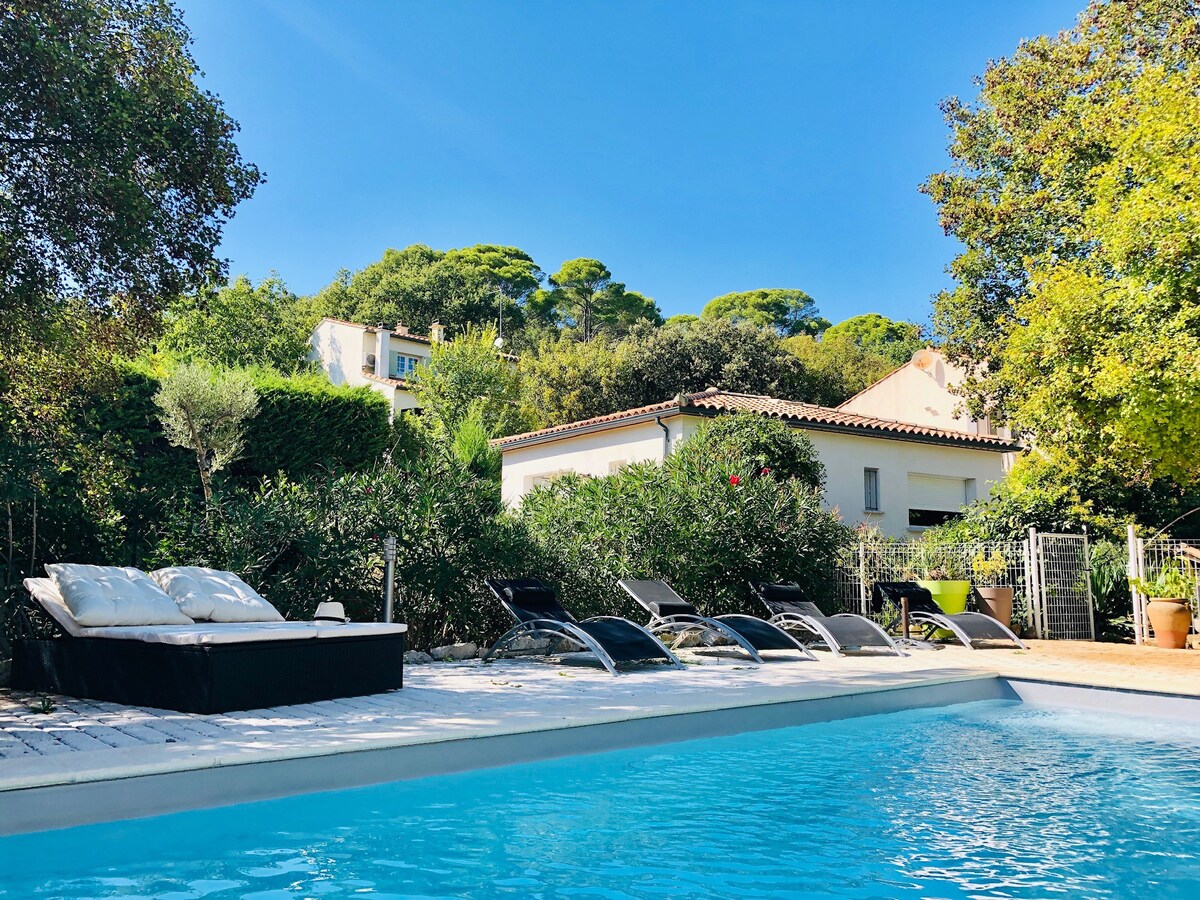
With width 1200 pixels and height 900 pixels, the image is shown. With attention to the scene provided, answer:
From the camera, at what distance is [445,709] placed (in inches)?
268

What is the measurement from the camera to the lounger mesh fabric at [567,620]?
30.5 feet

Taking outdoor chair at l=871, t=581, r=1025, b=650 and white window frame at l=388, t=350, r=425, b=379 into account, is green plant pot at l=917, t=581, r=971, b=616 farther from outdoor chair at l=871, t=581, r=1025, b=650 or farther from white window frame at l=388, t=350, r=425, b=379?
white window frame at l=388, t=350, r=425, b=379

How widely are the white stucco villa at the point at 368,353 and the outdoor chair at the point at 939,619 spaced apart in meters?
28.5

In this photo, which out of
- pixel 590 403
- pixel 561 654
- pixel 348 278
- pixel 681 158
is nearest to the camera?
pixel 561 654

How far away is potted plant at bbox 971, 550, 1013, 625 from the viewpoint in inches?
576

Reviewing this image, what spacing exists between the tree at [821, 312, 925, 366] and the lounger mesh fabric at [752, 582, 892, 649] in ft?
138

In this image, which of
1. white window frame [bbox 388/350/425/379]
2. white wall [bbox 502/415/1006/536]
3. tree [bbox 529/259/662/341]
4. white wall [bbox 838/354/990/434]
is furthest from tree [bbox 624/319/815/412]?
tree [bbox 529/259/662/341]

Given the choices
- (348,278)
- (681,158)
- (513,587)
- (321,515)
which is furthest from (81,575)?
(348,278)

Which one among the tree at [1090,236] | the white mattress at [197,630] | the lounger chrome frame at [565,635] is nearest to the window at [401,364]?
the tree at [1090,236]

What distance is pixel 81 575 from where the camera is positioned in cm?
718

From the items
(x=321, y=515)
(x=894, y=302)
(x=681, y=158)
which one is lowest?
(x=321, y=515)

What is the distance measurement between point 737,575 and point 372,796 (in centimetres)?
841

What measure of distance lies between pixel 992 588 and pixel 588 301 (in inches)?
1752

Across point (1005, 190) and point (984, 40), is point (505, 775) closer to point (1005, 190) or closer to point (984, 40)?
point (1005, 190)
